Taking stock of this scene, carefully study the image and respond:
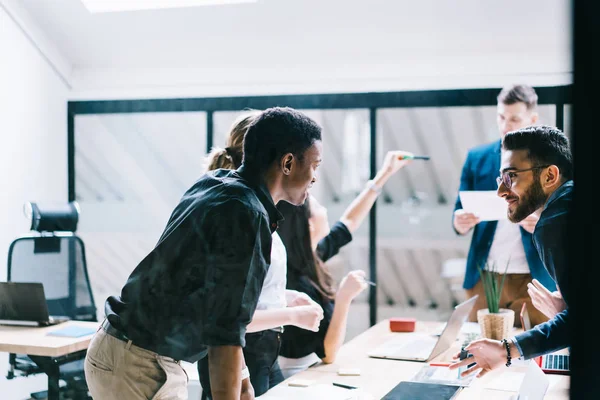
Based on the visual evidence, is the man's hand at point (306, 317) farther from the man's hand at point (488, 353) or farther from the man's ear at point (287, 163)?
the man's ear at point (287, 163)

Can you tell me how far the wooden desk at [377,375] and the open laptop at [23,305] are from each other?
113 cm

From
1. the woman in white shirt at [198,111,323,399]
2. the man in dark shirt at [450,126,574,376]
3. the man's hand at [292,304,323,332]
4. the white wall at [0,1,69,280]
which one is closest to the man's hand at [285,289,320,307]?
the woman in white shirt at [198,111,323,399]

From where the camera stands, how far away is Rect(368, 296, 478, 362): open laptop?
6.43ft

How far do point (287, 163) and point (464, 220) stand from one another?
4.54ft

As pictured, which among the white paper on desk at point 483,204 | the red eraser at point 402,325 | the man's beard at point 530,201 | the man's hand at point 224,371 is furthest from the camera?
the red eraser at point 402,325

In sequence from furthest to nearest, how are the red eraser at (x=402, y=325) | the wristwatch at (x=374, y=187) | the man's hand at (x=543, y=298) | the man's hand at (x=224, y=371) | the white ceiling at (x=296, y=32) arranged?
the white ceiling at (x=296, y=32)
the wristwatch at (x=374, y=187)
the red eraser at (x=402, y=325)
the man's hand at (x=543, y=298)
the man's hand at (x=224, y=371)

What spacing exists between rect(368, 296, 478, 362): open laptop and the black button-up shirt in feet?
3.03

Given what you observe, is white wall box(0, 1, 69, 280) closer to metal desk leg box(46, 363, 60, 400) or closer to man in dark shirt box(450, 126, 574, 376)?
metal desk leg box(46, 363, 60, 400)

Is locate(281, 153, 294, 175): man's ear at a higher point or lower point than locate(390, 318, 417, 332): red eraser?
higher

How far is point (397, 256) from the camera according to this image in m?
6.13

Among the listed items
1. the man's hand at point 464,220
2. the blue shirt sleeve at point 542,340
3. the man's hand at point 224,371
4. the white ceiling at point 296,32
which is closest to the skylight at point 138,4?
the white ceiling at point 296,32

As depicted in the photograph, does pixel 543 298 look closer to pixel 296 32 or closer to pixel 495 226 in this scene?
pixel 495 226

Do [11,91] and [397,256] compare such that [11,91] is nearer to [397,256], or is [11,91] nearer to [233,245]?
[233,245]

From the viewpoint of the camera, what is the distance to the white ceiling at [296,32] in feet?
9.77
